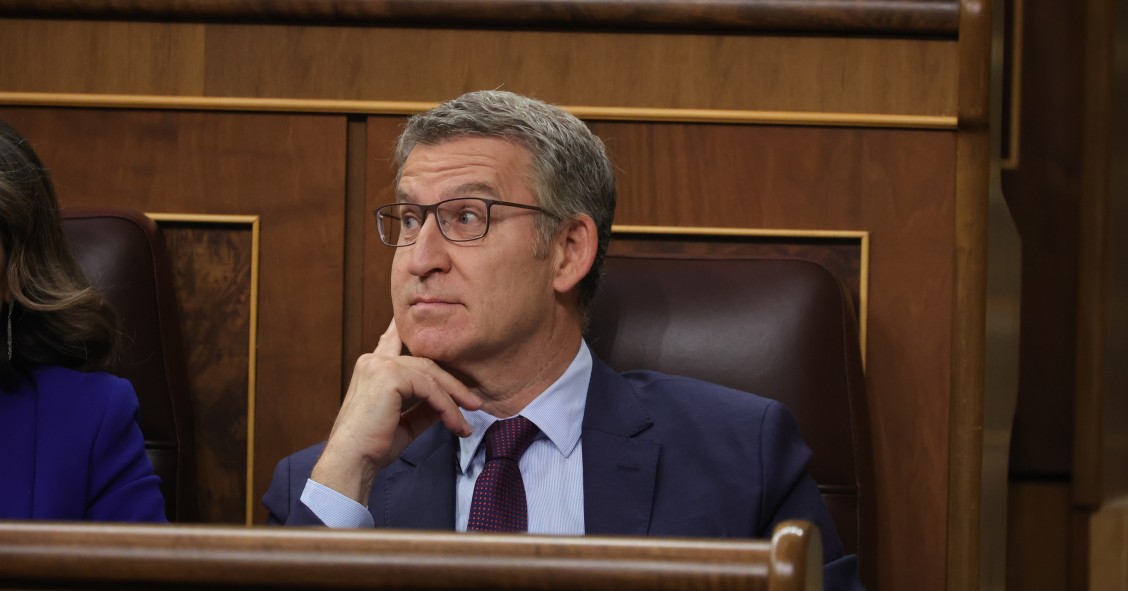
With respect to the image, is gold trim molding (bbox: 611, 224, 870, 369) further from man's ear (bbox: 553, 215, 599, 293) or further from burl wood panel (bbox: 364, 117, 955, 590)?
man's ear (bbox: 553, 215, 599, 293)

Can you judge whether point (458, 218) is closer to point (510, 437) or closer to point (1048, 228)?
→ point (510, 437)

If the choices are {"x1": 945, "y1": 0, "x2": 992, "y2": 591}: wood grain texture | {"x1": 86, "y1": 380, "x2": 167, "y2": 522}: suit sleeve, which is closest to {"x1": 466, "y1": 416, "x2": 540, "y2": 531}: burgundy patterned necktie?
{"x1": 86, "y1": 380, "x2": 167, "y2": 522}: suit sleeve

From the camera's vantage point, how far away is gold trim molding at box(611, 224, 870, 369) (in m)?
1.45

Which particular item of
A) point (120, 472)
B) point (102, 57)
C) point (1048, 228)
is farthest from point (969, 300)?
point (102, 57)

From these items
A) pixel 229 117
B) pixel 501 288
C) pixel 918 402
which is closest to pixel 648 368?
pixel 501 288

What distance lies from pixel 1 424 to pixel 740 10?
35.9 inches

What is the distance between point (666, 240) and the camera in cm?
148

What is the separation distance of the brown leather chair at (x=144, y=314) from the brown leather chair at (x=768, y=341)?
0.47 metres

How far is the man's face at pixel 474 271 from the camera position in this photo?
1.21 meters

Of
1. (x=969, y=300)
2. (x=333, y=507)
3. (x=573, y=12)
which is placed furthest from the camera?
(x=573, y=12)

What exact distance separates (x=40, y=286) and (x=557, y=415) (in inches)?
20.6

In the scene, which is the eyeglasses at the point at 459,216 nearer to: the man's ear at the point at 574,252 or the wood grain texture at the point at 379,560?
the man's ear at the point at 574,252

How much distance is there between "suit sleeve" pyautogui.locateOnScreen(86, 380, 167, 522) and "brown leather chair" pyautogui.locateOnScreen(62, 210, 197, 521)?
0.48 feet

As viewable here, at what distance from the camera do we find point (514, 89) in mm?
1494
